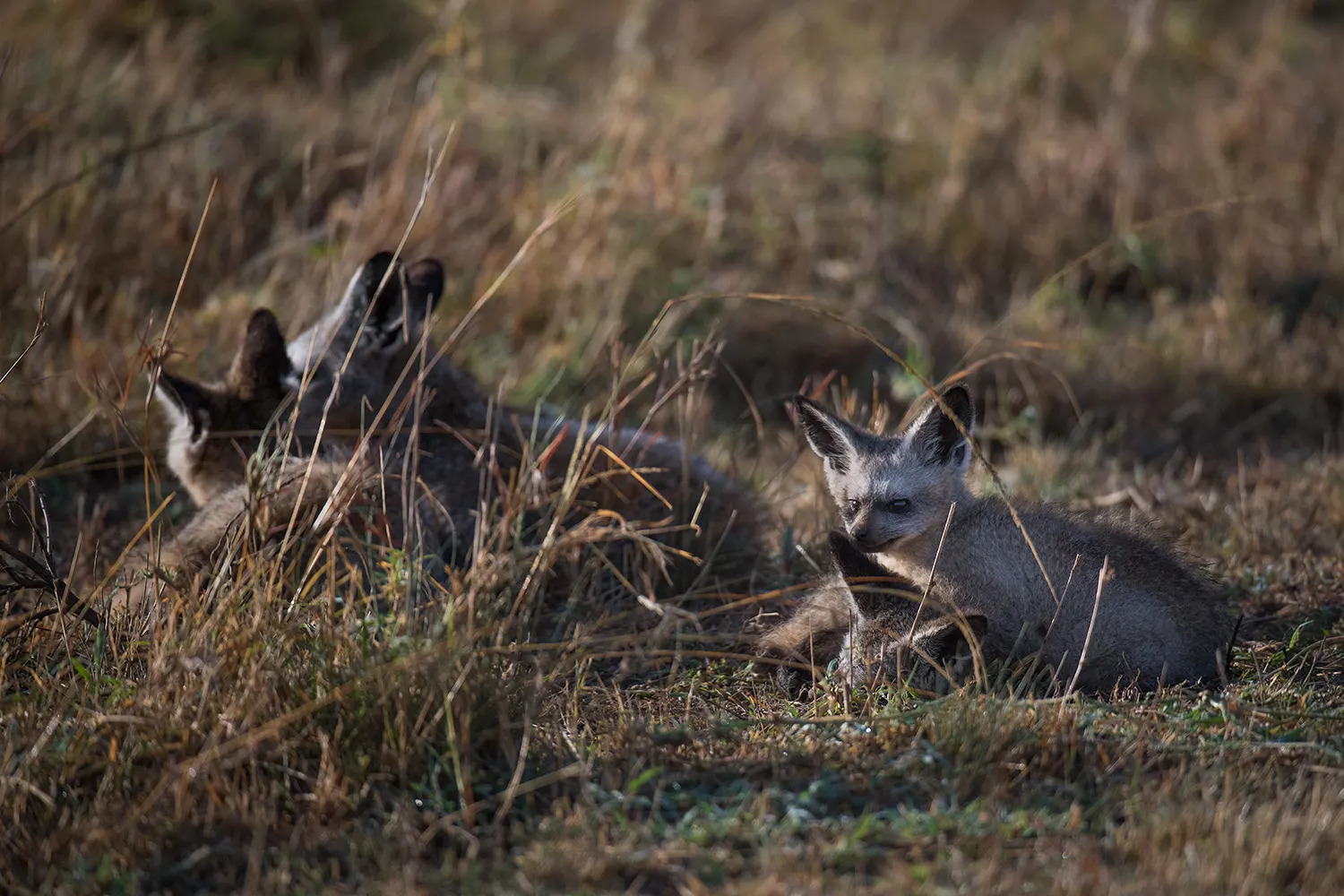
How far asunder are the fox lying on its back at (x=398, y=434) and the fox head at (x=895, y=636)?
3.69ft

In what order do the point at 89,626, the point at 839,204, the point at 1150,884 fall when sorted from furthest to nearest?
the point at 839,204, the point at 89,626, the point at 1150,884

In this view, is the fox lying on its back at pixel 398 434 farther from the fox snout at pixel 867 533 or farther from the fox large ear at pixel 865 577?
the fox large ear at pixel 865 577

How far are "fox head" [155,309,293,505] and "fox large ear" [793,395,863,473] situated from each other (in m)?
2.16

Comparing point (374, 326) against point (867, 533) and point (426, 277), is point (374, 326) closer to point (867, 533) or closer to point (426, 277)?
point (426, 277)

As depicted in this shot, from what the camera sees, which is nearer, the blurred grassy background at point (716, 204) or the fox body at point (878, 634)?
the fox body at point (878, 634)

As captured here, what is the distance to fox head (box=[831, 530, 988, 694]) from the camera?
14.1 ft

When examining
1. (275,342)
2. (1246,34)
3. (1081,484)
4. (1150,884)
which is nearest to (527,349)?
(275,342)

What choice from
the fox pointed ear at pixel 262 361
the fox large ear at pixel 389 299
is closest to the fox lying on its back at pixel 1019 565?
the fox large ear at pixel 389 299

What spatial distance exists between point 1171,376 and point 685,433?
3786 millimetres

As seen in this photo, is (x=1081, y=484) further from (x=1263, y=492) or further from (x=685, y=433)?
(x=685, y=433)

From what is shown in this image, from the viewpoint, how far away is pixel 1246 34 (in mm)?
13844

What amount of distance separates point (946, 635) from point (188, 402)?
10.8ft

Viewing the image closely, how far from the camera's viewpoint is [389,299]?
6.25 meters

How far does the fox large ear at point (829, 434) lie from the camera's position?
5.23 m
